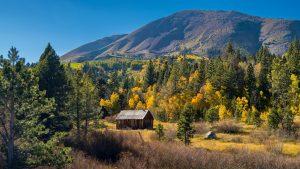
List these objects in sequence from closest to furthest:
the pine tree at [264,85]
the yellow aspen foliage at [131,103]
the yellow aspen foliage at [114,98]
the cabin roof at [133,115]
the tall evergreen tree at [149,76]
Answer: the cabin roof at [133,115] < the pine tree at [264,85] < the yellow aspen foliage at [114,98] < the yellow aspen foliage at [131,103] < the tall evergreen tree at [149,76]

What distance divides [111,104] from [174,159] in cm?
8345

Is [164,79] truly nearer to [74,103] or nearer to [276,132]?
[276,132]

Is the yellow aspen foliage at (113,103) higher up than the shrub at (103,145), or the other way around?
the yellow aspen foliage at (113,103)

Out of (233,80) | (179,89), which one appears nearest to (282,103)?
(233,80)

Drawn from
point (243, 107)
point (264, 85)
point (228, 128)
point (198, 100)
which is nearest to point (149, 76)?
point (198, 100)

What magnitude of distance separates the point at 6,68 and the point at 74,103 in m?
27.2

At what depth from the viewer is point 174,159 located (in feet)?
139

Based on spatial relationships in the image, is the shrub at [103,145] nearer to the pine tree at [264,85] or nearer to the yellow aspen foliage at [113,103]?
the pine tree at [264,85]

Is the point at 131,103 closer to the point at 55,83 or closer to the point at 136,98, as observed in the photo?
the point at 136,98

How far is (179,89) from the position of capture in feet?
374

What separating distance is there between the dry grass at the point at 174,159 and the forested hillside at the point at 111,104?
0.70 ft

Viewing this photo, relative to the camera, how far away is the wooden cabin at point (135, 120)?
8356cm

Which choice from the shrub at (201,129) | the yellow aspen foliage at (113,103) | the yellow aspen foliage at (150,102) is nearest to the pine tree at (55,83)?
the shrub at (201,129)

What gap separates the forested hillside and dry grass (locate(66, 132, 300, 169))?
0.21 m
